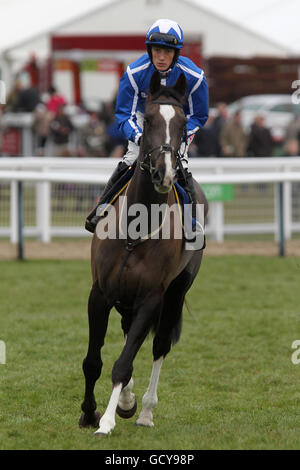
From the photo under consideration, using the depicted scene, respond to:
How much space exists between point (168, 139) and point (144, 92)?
853 mm

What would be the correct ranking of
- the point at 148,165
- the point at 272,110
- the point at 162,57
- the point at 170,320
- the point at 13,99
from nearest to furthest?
the point at 148,165 < the point at 162,57 < the point at 170,320 < the point at 13,99 < the point at 272,110

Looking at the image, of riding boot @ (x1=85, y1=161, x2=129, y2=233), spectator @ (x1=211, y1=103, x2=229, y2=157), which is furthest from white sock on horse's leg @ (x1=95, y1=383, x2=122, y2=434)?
spectator @ (x1=211, y1=103, x2=229, y2=157)

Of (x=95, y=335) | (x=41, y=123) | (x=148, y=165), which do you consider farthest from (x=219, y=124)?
(x=148, y=165)

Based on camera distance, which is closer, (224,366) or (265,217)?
(224,366)

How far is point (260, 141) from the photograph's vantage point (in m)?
19.7

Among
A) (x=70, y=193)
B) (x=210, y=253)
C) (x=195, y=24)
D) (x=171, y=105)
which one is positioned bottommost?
(x=210, y=253)

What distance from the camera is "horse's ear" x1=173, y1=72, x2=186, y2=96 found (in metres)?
5.14

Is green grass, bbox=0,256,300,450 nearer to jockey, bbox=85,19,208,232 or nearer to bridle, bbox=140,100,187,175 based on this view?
jockey, bbox=85,19,208,232

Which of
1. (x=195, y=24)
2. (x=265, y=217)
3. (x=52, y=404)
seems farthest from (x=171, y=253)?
(x=195, y=24)

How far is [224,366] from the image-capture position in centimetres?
691

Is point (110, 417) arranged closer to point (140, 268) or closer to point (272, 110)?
point (140, 268)

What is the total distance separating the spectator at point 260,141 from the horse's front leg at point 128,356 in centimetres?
1477

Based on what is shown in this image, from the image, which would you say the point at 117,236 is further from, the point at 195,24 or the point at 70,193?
the point at 195,24

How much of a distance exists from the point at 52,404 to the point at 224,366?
66.7 inches
